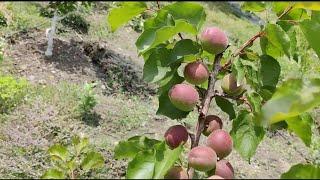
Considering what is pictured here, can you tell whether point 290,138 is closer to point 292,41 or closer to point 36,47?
point 36,47

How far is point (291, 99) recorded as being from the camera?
67cm

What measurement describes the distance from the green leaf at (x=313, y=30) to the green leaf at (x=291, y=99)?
242 millimetres

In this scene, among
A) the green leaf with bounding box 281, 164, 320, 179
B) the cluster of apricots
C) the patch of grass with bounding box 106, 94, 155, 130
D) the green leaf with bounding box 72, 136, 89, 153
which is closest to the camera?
the green leaf with bounding box 281, 164, 320, 179

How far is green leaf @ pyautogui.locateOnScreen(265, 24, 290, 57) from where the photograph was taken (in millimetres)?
950

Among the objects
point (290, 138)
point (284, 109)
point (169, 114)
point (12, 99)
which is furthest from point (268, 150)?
point (284, 109)

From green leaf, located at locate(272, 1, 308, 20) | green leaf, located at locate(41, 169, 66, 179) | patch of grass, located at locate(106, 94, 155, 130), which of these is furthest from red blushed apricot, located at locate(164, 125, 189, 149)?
patch of grass, located at locate(106, 94, 155, 130)

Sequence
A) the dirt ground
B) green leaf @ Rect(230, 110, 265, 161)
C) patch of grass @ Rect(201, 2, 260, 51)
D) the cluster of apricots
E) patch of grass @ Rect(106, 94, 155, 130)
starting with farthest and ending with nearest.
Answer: patch of grass @ Rect(201, 2, 260, 51) < patch of grass @ Rect(106, 94, 155, 130) < the dirt ground < green leaf @ Rect(230, 110, 265, 161) < the cluster of apricots

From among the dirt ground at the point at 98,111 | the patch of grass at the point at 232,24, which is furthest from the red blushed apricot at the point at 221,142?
the patch of grass at the point at 232,24

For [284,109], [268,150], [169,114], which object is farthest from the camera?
[268,150]

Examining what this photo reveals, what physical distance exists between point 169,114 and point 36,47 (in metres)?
3.46

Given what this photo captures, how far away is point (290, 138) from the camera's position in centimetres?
409

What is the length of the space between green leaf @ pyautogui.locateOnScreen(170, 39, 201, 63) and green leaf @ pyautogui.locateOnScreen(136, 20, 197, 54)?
41 mm

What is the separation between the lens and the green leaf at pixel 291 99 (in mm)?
633

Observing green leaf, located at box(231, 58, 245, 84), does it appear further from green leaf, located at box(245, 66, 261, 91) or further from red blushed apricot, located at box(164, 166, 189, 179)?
red blushed apricot, located at box(164, 166, 189, 179)
